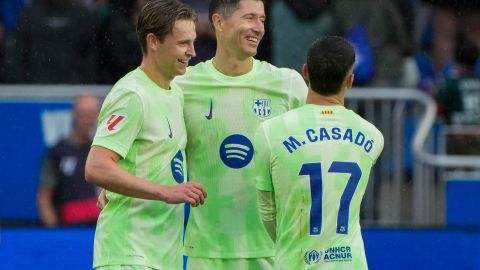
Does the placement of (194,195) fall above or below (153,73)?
below

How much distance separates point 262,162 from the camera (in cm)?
541

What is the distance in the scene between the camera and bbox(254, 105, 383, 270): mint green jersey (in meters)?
5.32

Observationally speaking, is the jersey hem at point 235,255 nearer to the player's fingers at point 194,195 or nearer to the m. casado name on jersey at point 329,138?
the player's fingers at point 194,195

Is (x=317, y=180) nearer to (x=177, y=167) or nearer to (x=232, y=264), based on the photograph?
(x=177, y=167)

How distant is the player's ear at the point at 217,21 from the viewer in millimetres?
6387

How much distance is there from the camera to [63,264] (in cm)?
821

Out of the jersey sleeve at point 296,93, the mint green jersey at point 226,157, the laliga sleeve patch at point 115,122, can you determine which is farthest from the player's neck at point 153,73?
the jersey sleeve at point 296,93

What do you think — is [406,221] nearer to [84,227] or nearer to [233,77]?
[84,227]

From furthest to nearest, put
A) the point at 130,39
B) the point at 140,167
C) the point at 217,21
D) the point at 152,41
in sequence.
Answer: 1. the point at 130,39
2. the point at 217,21
3. the point at 152,41
4. the point at 140,167

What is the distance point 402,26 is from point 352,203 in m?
5.46

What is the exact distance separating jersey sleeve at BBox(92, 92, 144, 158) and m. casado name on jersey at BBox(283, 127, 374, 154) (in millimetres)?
684

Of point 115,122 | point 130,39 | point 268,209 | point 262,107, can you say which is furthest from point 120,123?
point 130,39

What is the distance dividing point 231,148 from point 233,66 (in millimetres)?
420

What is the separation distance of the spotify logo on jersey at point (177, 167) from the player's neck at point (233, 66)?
2.30 ft
